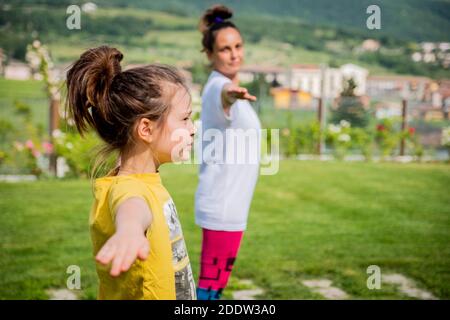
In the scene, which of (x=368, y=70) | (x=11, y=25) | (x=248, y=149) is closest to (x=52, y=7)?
(x=11, y=25)

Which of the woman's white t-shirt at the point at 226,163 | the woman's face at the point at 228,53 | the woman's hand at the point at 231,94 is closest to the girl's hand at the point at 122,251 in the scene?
the woman's hand at the point at 231,94

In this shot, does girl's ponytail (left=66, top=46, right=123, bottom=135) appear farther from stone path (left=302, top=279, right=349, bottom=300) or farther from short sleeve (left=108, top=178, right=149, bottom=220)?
stone path (left=302, top=279, right=349, bottom=300)

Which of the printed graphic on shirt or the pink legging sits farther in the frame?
the pink legging

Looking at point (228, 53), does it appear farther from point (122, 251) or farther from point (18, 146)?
point (18, 146)

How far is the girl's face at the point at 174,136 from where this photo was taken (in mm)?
2016

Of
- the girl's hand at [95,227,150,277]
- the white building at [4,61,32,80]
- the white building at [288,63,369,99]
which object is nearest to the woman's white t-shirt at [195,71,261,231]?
the girl's hand at [95,227,150,277]

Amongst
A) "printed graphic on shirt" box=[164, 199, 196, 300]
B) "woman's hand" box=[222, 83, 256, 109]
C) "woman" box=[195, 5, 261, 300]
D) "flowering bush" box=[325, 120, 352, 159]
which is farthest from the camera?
"flowering bush" box=[325, 120, 352, 159]

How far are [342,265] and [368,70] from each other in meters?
14.5

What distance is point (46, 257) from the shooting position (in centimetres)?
502

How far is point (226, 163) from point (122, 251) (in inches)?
76.5

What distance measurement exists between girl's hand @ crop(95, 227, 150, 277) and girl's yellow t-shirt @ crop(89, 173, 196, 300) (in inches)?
16.7

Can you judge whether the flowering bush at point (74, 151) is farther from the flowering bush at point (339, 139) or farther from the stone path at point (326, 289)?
the stone path at point (326, 289)

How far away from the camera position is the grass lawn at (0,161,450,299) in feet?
14.6
